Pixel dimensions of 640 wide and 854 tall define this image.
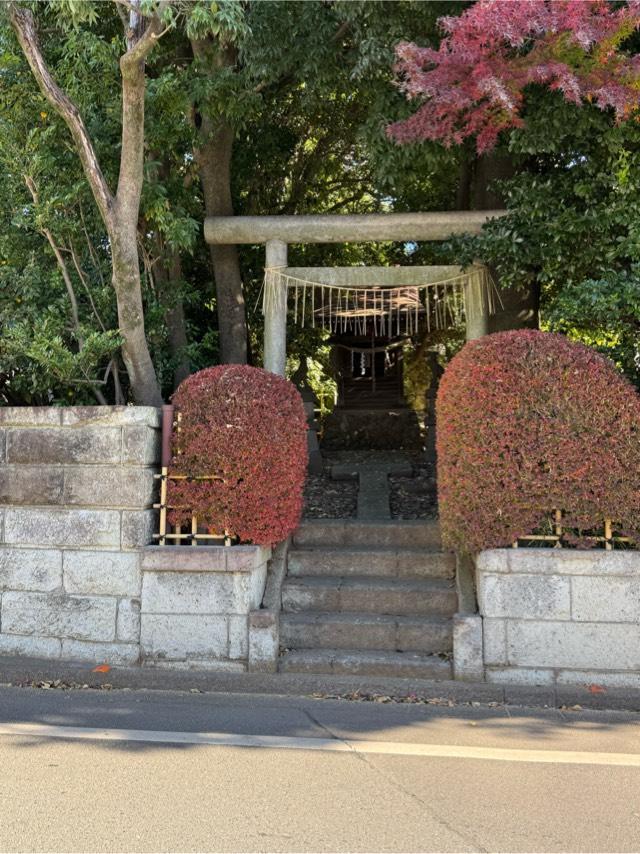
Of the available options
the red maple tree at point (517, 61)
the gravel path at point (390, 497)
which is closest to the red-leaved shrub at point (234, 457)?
the gravel path at point (390, 497)

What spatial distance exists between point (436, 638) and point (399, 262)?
9165 millimetres

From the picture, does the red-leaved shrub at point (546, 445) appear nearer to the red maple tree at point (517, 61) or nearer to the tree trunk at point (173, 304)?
the red maple tree at point (517, 61)

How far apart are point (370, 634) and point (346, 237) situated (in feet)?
14.5

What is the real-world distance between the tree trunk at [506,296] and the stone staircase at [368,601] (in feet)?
10.00

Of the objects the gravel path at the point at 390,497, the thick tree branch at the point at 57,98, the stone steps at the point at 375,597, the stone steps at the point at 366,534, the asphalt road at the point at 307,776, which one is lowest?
the asphalt road at the point at 307,776

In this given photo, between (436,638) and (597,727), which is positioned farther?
(436,638)

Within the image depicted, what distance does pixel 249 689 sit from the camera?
5.67m

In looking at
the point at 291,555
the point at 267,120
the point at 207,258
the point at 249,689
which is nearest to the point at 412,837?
the point at 249,689

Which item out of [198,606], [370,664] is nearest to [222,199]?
[198,606]

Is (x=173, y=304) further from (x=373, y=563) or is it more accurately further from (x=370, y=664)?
(x=370, y=664)

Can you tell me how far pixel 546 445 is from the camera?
5.72 meters

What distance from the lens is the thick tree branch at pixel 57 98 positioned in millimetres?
6207

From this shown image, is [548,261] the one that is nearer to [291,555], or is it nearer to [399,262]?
[291,555]

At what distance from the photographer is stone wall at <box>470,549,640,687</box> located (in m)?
5.63
